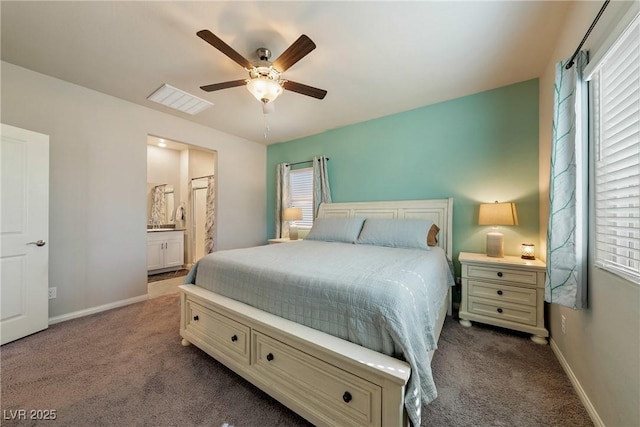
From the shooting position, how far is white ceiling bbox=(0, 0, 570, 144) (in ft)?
5.36

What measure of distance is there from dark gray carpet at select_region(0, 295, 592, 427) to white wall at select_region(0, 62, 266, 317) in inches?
24.7

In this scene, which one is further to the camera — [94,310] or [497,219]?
[94,310]

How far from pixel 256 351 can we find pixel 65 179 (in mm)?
2868

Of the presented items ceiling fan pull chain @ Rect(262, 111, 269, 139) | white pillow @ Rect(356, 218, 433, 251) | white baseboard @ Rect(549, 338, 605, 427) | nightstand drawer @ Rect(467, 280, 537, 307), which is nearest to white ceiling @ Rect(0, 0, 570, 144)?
ceiling fan pull chain @ Rect(262, 111, 269, 139)

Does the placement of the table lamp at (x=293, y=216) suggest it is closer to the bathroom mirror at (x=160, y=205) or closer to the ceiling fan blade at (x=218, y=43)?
the ceiling fan blade at (x=218, y=43)

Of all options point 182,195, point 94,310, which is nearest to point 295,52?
point 94,310

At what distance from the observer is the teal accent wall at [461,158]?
2.51 m

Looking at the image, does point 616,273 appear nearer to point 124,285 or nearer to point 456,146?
point 456,146

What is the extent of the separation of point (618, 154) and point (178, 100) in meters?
3.82

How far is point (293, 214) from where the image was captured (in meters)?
4.05

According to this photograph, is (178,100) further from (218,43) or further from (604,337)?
(604,337)

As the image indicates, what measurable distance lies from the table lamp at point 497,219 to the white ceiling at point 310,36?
1.35 m

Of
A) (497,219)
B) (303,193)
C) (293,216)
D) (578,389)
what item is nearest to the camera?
(578,389)

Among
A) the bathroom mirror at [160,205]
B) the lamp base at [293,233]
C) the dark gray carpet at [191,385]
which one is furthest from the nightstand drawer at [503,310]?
the bathroom mirror at [160,205]
